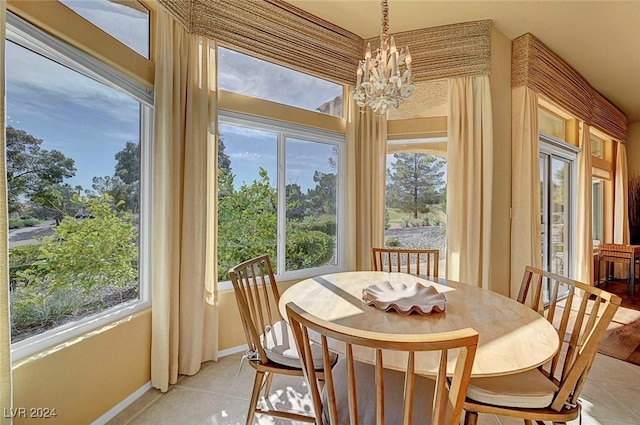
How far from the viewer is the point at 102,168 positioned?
1.89m

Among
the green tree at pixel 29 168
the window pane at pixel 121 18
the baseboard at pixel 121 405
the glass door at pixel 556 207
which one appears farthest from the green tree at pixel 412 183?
the green tree at pixel 29 168

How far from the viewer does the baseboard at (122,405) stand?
5.80 ft

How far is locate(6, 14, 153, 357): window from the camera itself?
144 cm

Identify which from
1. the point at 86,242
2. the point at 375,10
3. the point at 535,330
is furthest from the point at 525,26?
the point at 86,242

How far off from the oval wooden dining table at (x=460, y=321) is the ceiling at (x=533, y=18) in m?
2.47

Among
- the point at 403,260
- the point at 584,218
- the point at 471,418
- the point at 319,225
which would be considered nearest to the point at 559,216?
the point at 584,218

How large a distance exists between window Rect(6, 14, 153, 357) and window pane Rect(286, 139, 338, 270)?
129 cm

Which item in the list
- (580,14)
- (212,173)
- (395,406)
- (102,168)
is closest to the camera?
(395,406)

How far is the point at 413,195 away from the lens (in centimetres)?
338

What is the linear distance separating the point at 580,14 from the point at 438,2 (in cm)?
141

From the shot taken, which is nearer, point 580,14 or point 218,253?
point 218,253

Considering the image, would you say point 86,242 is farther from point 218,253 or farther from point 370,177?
point 370,177

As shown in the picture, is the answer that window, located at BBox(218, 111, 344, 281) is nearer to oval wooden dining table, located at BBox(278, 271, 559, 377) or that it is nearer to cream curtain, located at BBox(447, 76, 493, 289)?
oval wooden dining table, located at BBox(278, 271, 559, 377)

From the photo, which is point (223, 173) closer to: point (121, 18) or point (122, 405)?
point (121, 18)
